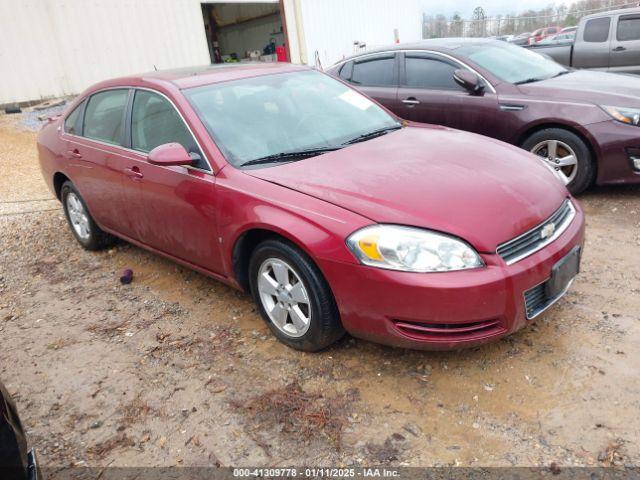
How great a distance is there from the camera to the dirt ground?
7.93 ft

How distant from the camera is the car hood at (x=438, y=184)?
263cm

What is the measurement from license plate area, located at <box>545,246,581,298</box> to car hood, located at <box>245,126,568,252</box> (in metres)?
0.25

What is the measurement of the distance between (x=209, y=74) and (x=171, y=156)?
944 mm

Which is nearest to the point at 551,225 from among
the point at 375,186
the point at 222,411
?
the point at 375,186

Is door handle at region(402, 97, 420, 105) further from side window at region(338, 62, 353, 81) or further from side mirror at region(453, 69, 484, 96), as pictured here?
side window at region(338, 62, 353, 81)

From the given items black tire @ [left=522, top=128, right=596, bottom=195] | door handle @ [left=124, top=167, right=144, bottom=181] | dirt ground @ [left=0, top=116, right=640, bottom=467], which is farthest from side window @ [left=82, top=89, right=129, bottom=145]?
black tire @ [left=522, top=128, right=596, bottom=195]

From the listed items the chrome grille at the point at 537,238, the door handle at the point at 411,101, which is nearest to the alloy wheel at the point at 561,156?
the door handle at the point at 411,101

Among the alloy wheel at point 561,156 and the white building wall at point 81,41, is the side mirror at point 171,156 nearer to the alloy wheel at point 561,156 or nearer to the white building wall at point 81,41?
the alloy wheel at point 561,156

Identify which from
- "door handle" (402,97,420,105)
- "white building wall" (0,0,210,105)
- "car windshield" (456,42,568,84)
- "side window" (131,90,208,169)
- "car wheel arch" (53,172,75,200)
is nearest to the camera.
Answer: "side window" (131,90,208,169)

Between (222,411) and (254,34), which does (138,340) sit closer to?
(222,411)

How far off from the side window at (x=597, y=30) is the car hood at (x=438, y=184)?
751 centimetres

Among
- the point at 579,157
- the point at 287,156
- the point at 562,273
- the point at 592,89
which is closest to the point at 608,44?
the point at 592,89

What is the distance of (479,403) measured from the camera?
2627 millimetres

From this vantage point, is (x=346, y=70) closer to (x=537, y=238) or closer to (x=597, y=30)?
(x=537, y=238)
